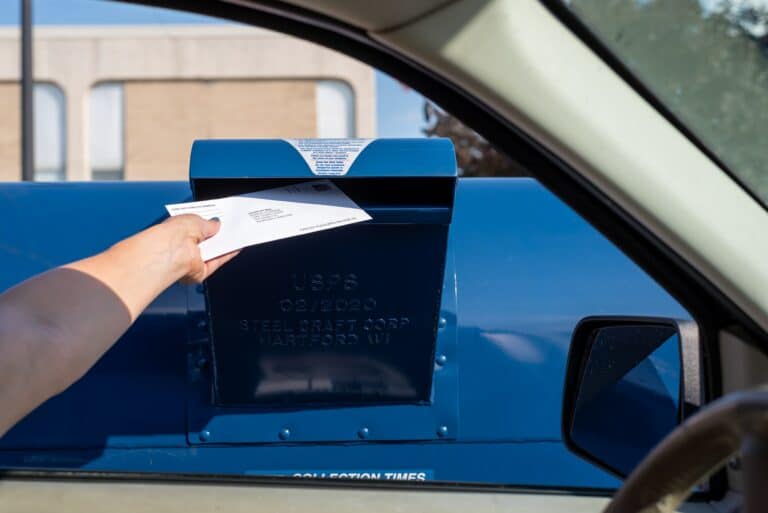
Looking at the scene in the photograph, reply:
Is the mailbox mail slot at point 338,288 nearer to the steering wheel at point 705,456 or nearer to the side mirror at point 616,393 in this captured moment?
the side mirror at point 616,393

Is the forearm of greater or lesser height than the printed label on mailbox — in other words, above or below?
above

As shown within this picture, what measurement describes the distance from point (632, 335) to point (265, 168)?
3.10 feet

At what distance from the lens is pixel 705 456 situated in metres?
0.83

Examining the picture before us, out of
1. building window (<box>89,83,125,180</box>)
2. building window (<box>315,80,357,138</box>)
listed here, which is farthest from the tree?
building window (<box>89,83,125,180</box>)

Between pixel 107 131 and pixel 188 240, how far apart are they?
36.3ft

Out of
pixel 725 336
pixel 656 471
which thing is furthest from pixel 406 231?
pixel 656 471

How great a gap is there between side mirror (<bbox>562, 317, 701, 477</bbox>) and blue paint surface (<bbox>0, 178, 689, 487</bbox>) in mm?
706

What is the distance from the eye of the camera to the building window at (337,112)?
773cm

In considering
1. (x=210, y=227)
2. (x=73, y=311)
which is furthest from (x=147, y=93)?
(x=73, y=311)

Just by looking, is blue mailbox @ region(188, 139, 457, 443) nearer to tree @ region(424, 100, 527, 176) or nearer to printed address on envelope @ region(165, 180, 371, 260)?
printed address on envelope @ region(165, 180, 371, 260)

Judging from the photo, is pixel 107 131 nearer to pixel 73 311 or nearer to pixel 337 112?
pixel 337 112

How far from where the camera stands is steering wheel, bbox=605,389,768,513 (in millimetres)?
Answer: 754

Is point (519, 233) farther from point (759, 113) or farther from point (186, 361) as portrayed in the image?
point (759, 113)

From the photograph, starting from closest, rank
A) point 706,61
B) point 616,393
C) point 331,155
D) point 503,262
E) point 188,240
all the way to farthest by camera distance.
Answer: point 706,61 → point 188,240 → point 616,393 → point 331,155 → point 503,262
